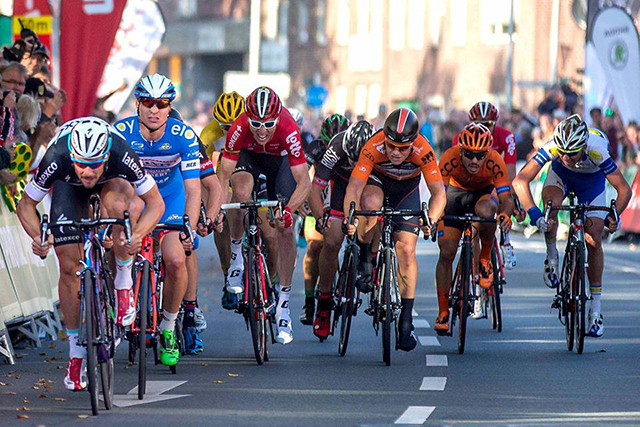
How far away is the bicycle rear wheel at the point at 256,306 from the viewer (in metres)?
11.9

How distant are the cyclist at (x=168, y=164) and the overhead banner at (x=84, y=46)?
8495mm

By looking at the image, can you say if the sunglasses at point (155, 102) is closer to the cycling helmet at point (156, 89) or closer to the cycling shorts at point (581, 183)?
the cycling helmet at point (156, 89)

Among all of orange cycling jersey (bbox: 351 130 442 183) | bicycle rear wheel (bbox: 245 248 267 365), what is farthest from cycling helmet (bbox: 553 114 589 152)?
bicycle rear wheel (bbox: 245 248 267 365)

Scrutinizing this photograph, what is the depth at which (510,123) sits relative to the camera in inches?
1222

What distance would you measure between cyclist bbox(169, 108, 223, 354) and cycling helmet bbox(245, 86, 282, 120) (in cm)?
48

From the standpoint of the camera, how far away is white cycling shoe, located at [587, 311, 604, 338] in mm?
13109

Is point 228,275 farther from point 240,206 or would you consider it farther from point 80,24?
point 80,24

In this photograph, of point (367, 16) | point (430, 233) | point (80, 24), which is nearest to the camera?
point (430, 233)

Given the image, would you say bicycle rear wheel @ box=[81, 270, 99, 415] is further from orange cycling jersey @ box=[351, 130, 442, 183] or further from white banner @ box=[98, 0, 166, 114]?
white banner @ box=[98, 0, 166, 114]

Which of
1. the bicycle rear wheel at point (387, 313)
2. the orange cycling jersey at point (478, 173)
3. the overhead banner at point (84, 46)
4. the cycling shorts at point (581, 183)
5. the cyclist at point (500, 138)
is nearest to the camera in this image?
the bicycle rear wheel at point (387, 313)

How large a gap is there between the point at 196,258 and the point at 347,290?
4.41 ft

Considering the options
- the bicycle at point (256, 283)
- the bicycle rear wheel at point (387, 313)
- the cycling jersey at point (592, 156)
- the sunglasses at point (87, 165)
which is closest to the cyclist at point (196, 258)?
the bicycle at point (256, 283)

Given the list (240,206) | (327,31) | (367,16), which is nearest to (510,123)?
(240,206)

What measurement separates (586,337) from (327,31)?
56.7 meters
